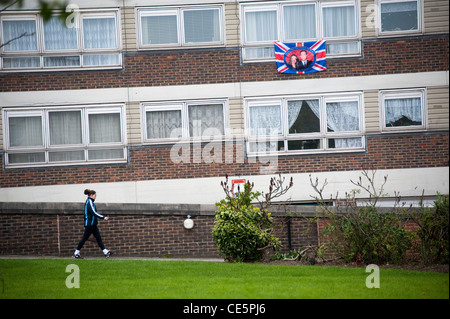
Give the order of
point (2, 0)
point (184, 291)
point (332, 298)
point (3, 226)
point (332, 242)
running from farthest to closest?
point (3, 226), point (332, 242), point (184, 291), point (332, 298), point (2, 0)

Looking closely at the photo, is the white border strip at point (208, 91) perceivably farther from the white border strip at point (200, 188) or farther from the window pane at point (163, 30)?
the white border strip at point (200, 188)

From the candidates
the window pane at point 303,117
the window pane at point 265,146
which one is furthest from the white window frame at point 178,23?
the window pane at point 265,146

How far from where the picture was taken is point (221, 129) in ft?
58.1

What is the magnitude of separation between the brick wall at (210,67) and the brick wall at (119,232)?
459 cm

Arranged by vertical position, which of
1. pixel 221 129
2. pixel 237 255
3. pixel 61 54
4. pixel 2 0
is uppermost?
pixel 61 54

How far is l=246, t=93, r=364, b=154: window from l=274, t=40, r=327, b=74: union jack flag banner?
3.04 feet

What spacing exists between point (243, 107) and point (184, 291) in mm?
10122

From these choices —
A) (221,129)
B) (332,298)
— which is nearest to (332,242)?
(332,298)

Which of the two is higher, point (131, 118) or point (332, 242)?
point (131, 118)

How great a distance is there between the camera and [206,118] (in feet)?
58.2

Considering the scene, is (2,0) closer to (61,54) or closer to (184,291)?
(184,291)

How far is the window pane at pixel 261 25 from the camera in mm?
17719

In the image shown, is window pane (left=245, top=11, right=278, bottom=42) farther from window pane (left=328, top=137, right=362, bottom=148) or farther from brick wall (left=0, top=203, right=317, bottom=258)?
brick wall (left=0, top=203, right=317, bottom=258)

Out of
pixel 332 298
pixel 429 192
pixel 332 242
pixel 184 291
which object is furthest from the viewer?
pixel 429 192
